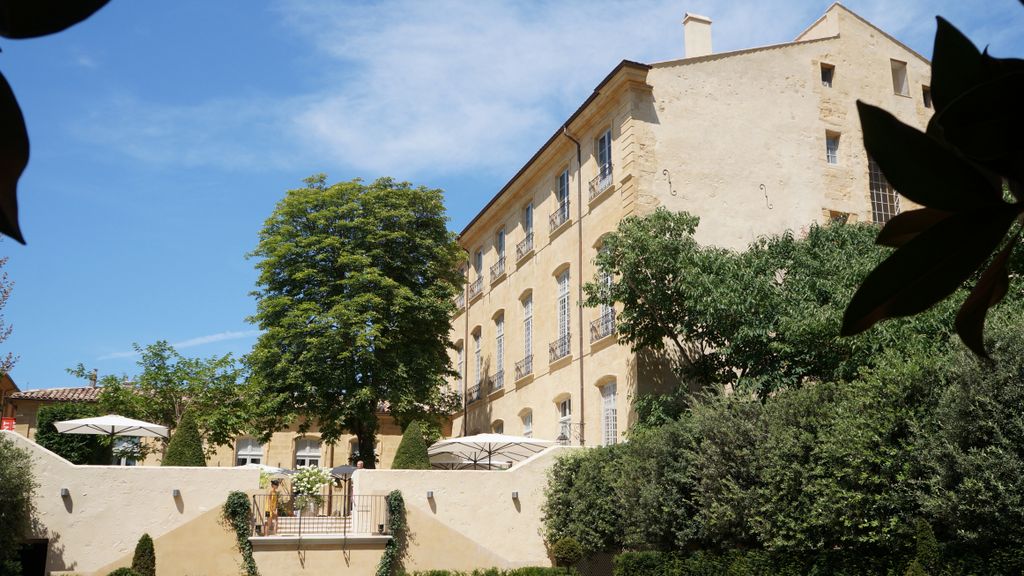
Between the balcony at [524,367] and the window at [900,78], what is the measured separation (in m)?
12.5

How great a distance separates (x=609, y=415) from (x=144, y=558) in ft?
35.7

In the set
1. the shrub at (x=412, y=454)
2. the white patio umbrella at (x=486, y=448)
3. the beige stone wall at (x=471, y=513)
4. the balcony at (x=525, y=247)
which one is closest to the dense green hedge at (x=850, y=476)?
the beige stone wall at (x=471, y=513)

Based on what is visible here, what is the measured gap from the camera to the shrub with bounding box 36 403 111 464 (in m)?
24.9

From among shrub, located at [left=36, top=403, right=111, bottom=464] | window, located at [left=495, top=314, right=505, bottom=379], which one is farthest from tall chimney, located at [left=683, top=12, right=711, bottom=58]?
shrub, located at [left=36, top=403, right=111, bottom=464]

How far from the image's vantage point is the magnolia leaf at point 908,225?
911mm

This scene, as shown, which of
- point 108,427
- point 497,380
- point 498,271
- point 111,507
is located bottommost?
point 111,507

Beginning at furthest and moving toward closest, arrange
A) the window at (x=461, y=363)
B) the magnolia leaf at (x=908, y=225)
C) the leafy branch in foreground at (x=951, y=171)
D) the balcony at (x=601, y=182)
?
the window at (x=461, y=363)
the balcony at (x=601, y=182)
the magnolia leaf at (x=908, y=225)
the leafy branch in foreground at (x=951, y=171)

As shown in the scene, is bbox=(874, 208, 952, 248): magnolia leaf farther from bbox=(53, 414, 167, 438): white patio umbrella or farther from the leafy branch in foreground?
bbox=(53, 414, 167, 438): white patio umbrella

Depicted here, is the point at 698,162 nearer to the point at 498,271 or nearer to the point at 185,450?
the point at 498,271

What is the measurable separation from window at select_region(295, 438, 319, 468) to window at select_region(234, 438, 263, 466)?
1448 millimetres

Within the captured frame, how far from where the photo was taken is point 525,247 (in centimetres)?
3066

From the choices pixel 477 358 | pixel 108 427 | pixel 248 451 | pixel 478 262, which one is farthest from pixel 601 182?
pixel 248 451

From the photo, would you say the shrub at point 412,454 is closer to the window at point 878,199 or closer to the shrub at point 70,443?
the shrub at point 70,443

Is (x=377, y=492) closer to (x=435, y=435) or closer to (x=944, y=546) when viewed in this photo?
(x=435, y=435)
